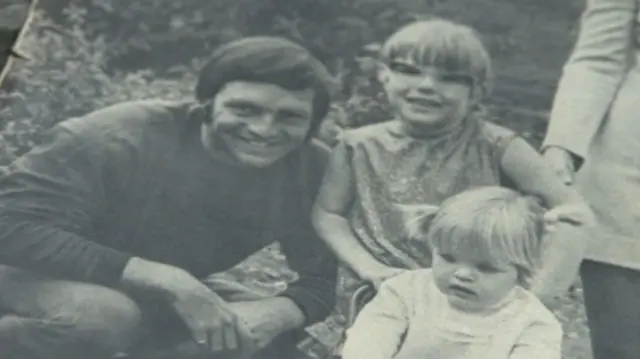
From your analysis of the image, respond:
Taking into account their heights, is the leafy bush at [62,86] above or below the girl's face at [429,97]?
below

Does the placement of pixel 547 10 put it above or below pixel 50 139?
above

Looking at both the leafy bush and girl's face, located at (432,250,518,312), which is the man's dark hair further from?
girl's face, located at (432,250,518,312)

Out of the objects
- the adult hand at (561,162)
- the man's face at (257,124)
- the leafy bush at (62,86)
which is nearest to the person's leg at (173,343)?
the man's face at (257,124)

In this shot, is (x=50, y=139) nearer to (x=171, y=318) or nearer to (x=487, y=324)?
(x=171, y=318)

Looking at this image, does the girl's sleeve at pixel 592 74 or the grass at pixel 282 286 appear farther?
the girl's sleeve at pixel 592 74

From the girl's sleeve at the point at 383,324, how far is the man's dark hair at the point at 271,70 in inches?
10.9

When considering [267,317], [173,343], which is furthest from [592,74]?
[173,343]

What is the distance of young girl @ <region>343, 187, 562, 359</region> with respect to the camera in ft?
4.67

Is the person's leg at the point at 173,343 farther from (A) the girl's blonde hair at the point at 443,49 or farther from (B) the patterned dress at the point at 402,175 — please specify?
(A) the girl's blonde hair at the point at 443,49

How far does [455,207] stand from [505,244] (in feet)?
0.31

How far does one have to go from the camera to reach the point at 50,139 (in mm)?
1576

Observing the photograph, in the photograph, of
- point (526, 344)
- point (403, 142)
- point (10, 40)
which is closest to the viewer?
point (526, 344)

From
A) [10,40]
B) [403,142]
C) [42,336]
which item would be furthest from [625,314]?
[10,40]

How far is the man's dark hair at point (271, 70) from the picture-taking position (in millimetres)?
1591
